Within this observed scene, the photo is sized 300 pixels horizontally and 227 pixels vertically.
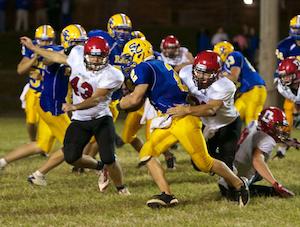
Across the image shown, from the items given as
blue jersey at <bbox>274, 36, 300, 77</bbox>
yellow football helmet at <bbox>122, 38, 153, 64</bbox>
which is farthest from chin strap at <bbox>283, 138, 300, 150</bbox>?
blue jersey at <bbox>274, 36, 300, 77</bbox>

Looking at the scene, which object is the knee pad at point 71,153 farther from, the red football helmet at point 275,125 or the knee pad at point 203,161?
the red football helmet at point 275,125

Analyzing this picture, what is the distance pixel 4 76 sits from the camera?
21.3 metres

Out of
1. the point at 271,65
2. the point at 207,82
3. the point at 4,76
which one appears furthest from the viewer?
the point at 4,76

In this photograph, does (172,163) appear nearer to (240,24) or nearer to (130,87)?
(130,87)

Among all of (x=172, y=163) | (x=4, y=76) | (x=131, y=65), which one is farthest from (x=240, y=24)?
(x=131, y=65)

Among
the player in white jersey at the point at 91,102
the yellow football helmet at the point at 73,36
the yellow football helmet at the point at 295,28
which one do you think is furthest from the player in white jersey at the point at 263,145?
the yellow football helmet at the point at 295,28

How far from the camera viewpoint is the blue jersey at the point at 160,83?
755 cm

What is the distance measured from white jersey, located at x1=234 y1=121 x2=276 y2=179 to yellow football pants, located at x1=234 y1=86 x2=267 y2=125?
114 inches

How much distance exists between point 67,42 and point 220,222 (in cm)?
275

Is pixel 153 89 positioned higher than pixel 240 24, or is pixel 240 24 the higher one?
pixel 153 89

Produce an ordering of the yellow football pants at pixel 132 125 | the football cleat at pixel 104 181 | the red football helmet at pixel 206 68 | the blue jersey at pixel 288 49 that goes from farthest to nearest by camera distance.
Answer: the blue jersey at pixel 288 49
the yellow football pants at pixel 132 125
the football cleat at pixel 104 181
the red football helmet at pixel 206 68

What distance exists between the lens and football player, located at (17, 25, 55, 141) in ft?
29.8

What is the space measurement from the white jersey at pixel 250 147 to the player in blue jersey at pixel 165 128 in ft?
1.32

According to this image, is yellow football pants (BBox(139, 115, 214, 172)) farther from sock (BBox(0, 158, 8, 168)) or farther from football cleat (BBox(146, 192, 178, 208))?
sock (BBox(0, 158, 8, 168))
